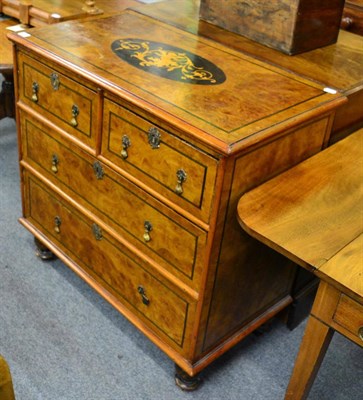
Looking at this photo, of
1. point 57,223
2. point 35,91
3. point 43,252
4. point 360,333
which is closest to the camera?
point 360,333

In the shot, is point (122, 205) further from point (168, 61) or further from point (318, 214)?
point (318, 214)

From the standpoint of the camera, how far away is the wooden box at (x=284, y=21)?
172cm

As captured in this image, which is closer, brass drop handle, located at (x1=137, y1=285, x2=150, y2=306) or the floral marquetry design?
the floral marquetry design

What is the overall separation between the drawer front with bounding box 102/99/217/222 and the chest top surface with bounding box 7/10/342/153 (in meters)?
0.07

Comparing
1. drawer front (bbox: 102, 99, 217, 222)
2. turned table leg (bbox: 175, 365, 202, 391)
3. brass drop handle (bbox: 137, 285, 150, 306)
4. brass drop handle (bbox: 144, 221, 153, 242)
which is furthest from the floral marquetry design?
turned table leg (bbox: 175, 365, 202, 391)

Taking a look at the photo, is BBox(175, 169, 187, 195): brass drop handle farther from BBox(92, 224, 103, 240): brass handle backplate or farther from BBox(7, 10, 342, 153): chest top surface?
BBox(92, 224, 103, 240): brass handle backplate

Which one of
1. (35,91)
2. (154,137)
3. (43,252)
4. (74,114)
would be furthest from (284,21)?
(43,252)

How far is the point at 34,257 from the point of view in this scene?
2.30 m

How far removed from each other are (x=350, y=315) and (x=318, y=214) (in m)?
0.25

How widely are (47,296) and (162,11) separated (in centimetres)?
111

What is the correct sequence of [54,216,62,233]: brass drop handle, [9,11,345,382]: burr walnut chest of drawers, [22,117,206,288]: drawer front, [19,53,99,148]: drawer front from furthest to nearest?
[54,216,62,233]: brass drop handle
[19,53,99,148]: drawer front
[22,117,206,288]: drawer front
[9,11,345,382]: burr walnut chest of drawers

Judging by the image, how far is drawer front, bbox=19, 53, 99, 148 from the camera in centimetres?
168

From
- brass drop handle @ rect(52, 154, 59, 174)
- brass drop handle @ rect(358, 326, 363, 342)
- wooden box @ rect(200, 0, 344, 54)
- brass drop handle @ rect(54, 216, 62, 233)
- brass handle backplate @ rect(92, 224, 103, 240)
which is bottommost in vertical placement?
brass drop handle @ rect(54, 216, 62, 233)

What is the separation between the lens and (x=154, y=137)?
58.7 inches
